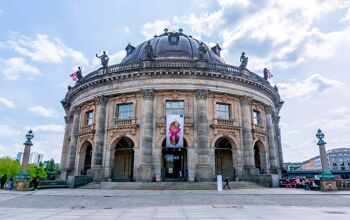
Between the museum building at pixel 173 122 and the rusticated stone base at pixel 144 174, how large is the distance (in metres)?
0.03

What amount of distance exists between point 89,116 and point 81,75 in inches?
289

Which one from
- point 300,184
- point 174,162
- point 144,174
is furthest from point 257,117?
point 144,174

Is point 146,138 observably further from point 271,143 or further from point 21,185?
point 271,143

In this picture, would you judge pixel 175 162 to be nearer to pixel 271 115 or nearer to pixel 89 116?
pixel 89 116

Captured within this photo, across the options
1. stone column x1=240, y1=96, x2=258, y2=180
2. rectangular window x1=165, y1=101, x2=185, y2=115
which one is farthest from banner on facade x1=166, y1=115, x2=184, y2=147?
stone column x1=240, y1=96, x2=258, y2=180

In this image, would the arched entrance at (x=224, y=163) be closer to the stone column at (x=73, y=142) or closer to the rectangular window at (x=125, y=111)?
the rectangular window at (x=125, y=111)

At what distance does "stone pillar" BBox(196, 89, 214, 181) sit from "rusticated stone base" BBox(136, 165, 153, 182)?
15.5 feet

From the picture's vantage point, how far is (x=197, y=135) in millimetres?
26828

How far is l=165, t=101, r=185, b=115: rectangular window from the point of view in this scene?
2814cm

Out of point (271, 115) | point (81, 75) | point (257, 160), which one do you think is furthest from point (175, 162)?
point (81, 75)

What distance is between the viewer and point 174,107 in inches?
1115

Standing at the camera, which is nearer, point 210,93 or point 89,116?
point 210,93

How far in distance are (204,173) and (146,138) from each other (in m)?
6.84

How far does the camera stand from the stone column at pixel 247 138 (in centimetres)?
2719
